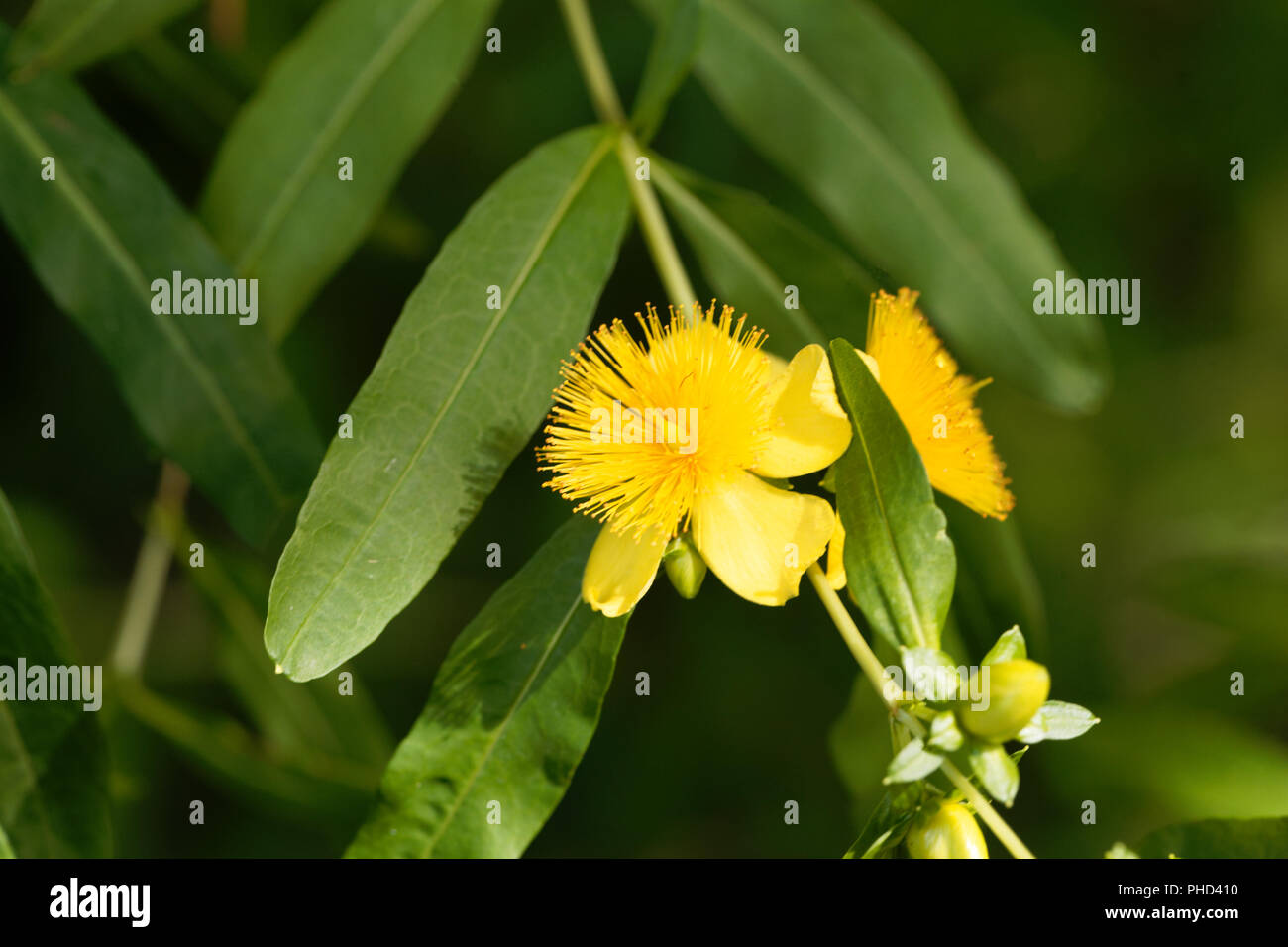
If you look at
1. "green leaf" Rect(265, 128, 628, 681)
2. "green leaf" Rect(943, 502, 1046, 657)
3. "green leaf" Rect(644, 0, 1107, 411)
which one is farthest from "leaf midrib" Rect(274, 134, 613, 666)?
"green leaf" Rect(943, 502, 1046, 657)

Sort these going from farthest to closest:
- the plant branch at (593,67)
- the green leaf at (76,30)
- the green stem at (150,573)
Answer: the green stem at (150,573) → the plant branch at (593,67) → the green leaf at (76,30)

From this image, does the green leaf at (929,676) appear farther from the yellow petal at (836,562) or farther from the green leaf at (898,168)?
the green leaf at (898,168)

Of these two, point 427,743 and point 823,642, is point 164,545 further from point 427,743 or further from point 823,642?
point 823,642

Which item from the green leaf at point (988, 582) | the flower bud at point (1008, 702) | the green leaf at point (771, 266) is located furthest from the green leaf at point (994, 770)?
the green leaf at point (771, 266)

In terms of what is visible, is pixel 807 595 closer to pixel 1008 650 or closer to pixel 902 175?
pixel 902 175
